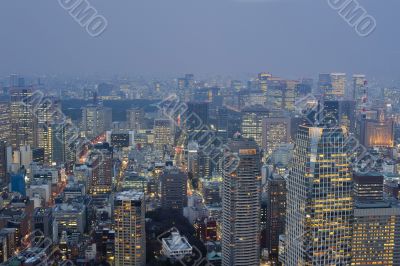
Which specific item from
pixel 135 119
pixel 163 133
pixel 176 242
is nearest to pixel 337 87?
pixel 163 133

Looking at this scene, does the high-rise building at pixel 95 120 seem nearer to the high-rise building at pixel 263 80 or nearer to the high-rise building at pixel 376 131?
the high-rise building at pixel 263 80

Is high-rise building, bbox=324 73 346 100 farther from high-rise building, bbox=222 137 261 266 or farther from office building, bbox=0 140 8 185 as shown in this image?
office building, bbox=0 140 8 185

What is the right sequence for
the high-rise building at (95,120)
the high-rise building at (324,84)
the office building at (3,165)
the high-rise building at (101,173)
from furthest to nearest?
the high-rise building at (95,120) < the high-rise building at (324,84) < the office building at (3,165) < the high-rise building at (101,173)

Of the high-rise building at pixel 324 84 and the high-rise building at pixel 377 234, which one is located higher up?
the high-rise building at pixel 324 84

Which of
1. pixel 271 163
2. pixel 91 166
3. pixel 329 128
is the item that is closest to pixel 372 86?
pixel 271 163

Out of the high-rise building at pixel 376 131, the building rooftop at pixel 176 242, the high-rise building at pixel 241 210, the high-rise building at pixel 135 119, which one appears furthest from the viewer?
the high-rise building at pixel 135 119

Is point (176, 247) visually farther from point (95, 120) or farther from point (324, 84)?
point (95, 120)

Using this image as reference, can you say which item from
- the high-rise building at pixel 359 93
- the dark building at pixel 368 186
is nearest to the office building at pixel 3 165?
the dark building at pixel 368 186
